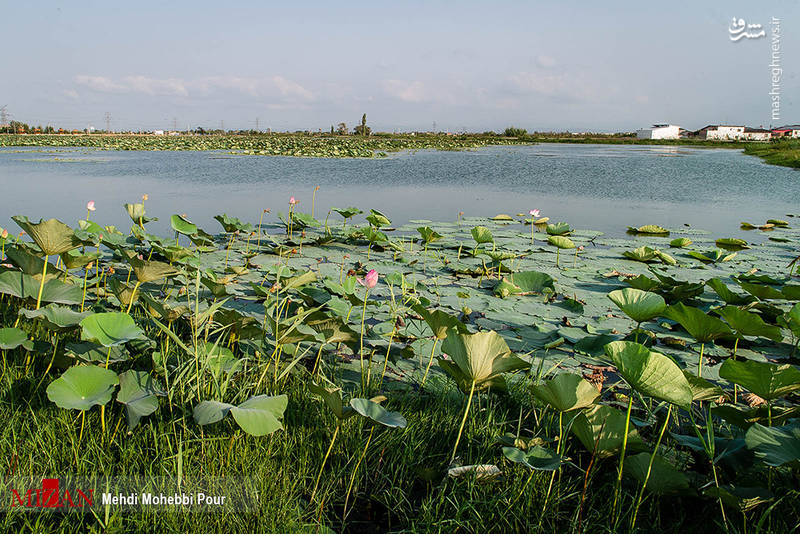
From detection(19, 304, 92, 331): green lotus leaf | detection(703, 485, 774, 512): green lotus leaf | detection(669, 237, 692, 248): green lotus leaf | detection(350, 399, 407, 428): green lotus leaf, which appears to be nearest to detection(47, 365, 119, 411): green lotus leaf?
detection(19, 304, 92, 331): green lotus leaf

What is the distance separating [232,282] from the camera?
130 inches

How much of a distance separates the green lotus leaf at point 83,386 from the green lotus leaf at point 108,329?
0.31 feet

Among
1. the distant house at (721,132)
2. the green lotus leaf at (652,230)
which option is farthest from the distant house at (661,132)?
the green lotus leaf at (652,230)

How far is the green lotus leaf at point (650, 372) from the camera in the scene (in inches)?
44.4

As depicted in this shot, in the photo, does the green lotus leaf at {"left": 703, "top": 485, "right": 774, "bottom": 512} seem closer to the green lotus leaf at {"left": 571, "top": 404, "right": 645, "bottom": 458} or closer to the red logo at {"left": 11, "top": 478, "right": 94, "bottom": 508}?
the green lotus leaf at {"left": 571, "top": 404, "right": 645, "bottom": 458}

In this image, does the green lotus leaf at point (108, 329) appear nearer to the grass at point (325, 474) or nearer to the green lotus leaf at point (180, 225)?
the grass at point (325, 474)

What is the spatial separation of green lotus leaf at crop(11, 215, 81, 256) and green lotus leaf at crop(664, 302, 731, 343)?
2.16 metres

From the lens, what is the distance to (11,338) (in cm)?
162

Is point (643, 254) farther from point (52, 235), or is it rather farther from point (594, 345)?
point (52, 235)

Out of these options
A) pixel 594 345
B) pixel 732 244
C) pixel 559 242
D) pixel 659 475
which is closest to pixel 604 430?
pixel 659 475

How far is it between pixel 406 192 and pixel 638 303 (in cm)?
724

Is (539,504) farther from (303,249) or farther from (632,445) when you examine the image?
(303,249)

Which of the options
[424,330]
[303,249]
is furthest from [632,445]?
[303,249]

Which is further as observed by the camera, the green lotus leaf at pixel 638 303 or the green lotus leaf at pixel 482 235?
the green lotus leaf at pixel 482 235
